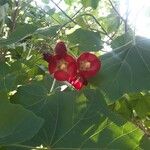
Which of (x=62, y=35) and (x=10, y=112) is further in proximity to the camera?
(x=62, y=35)

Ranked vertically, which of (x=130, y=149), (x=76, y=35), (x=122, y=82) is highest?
(x=76, y=35)

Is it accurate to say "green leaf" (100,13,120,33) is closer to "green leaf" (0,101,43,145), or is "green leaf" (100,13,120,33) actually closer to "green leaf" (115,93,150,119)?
"green leaf" (115,93,150,119)

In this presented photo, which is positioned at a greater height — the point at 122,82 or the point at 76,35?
the point at 76,35

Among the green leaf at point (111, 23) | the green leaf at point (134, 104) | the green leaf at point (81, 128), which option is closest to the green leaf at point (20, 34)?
the green leaf at point (81, 128)

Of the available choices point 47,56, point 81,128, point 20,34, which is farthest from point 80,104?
point 20,34

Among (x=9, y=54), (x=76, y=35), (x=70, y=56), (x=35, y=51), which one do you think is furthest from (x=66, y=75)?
(x=9, y=54)

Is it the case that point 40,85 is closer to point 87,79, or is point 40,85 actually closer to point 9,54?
point 87,79

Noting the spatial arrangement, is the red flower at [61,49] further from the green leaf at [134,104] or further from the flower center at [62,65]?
the green leaf at [134,104]
